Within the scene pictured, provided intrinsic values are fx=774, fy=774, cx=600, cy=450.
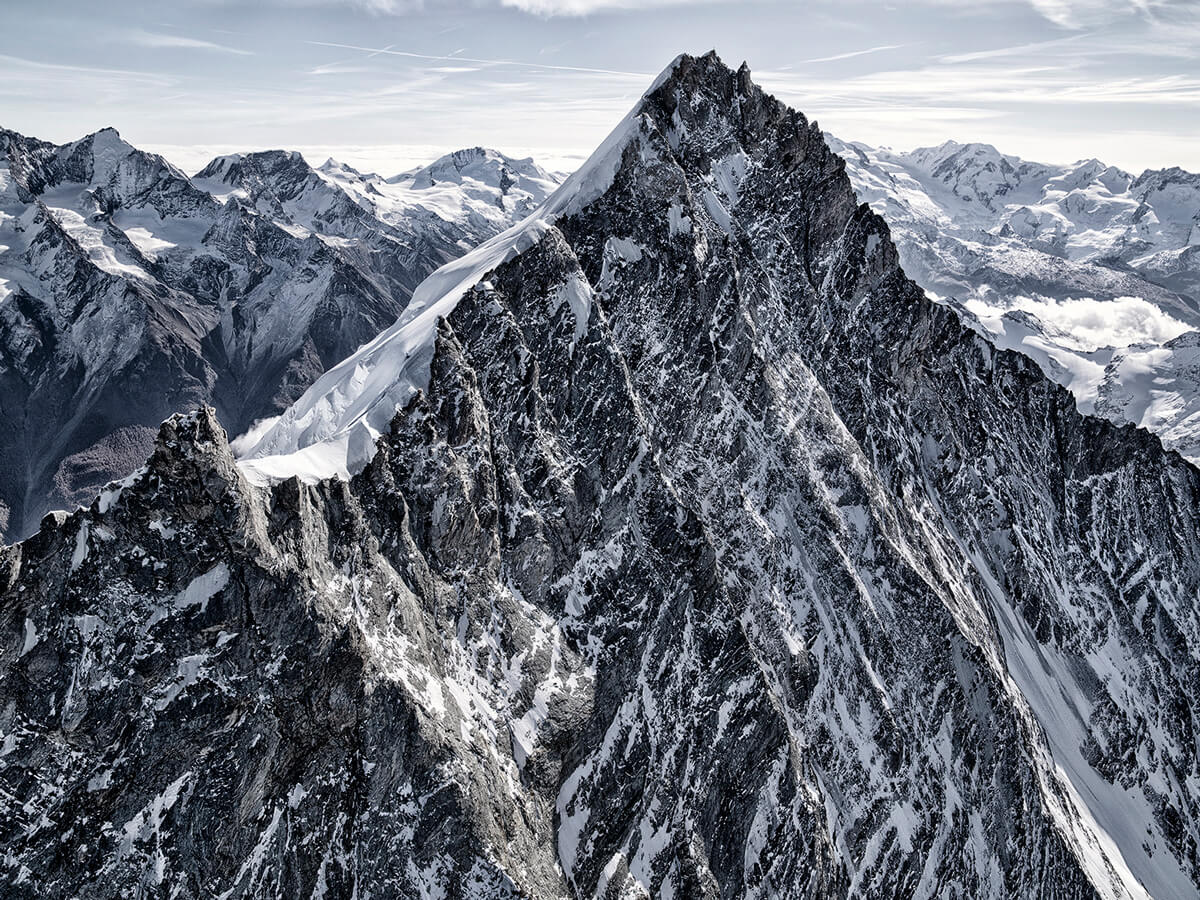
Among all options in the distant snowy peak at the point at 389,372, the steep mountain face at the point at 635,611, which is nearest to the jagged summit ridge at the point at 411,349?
the distant snowy peak at the point at 389,372

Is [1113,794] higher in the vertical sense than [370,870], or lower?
lower

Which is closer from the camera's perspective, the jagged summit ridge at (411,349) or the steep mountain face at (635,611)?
the steep mountain face at (635,611)

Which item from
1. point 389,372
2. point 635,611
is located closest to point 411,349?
point 389,372

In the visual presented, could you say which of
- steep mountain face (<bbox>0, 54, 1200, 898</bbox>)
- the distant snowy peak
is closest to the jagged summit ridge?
the distant snowy peak

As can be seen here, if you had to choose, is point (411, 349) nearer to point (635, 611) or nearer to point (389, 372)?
point (389, 372)

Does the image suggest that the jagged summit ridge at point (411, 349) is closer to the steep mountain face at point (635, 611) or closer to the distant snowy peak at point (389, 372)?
the distant snowy peak at point (389, 372)

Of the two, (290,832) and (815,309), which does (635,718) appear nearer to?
(290,832)

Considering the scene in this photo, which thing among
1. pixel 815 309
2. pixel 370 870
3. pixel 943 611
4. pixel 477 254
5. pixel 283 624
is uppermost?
pixel 477 254

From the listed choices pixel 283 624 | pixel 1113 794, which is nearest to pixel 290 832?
pixel 283 624
